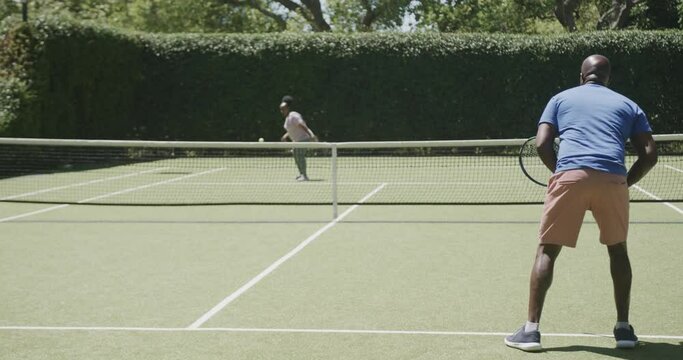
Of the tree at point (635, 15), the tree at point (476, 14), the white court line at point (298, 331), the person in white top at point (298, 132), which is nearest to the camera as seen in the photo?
the white court line at point (298, 331)

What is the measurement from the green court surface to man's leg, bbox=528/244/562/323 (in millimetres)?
257

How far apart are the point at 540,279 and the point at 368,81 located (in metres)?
21.5

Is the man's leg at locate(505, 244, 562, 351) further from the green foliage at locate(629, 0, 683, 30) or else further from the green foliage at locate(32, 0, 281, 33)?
the green foliage at locate(32, 0, 281, 33)

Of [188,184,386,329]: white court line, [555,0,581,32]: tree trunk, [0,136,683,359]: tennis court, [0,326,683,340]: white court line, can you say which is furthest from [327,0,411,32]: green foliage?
[0,326,683,340]: white court line

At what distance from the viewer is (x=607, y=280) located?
7.97m

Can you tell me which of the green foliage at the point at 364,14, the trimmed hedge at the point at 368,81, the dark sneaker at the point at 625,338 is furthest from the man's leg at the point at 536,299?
the green foliage at the point at 364,14

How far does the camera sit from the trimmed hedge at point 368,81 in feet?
86.5

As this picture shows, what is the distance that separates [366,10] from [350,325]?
35.6 metres

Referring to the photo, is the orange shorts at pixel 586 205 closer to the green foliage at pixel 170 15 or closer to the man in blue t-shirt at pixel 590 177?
the man in blue t-shirt at pixel 590 177

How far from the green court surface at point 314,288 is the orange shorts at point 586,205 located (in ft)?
2.30

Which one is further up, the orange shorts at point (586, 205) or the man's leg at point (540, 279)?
the orange shorts at point (586, 205)

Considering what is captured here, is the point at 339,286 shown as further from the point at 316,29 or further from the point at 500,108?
the point at 316,29

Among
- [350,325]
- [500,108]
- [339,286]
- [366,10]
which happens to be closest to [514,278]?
[339,286]

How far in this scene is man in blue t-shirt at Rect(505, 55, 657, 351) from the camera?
563 centimetres
